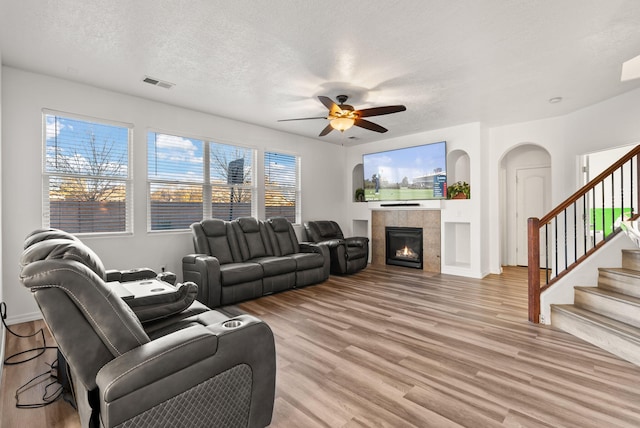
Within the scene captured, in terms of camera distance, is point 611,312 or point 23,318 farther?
point 23,318

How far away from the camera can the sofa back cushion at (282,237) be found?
543 centimetres

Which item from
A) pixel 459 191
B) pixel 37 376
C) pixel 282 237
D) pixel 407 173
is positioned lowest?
pixel 37 376

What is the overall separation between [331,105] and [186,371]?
129 inches

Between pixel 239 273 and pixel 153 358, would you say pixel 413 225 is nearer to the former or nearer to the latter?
pixel 239 273

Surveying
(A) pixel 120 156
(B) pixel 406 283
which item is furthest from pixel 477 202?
(A) pixel 120 156

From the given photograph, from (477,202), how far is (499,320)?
2740 mm

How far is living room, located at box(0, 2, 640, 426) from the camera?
11.6 feet

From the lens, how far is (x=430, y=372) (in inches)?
94.7

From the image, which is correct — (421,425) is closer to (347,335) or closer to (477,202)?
(347,335)

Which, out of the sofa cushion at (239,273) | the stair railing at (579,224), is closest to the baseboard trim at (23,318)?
the sofa cushion at (239,273)

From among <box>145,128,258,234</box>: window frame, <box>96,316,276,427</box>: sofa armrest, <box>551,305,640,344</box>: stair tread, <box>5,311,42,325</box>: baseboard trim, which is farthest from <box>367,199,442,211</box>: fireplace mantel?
<box>5,311,42,325</box>: baseboard trim

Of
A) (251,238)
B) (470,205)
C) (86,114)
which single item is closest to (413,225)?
(470,205)

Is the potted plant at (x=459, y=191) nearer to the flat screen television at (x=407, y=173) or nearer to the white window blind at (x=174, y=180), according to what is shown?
Answer: the flat screen television at (x=407, y=173)

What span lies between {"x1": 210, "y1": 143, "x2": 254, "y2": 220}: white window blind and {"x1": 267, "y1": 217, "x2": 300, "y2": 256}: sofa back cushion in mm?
601
